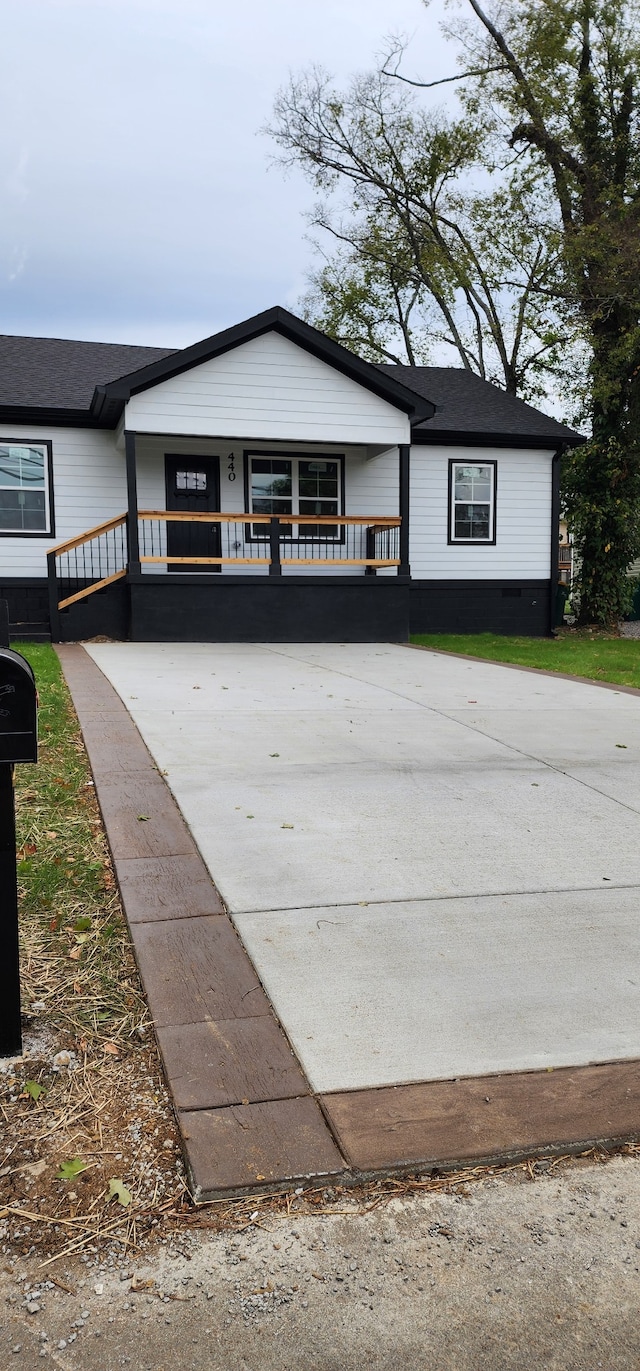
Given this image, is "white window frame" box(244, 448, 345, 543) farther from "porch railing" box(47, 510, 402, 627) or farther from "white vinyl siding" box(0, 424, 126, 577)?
"white vinyl siding" box(0, 424, 126, 577)

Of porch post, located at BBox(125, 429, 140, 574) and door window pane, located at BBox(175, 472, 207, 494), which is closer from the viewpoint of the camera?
porch post, located at BBox(125, 429, 140, 574)

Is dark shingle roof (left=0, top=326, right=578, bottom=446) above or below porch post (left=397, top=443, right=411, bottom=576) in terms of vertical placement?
above

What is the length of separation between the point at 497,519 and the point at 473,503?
0.58 meters

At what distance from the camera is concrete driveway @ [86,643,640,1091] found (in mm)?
2725

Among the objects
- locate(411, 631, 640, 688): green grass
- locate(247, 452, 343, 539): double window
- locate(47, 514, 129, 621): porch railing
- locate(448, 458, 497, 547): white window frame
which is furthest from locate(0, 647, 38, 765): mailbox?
locate(448, 458, 497, 547): white window frame

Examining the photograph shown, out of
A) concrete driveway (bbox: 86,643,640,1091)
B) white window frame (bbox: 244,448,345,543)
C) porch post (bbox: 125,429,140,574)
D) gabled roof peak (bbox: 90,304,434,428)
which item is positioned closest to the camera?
concrete driveway (bbox: 86,643,640,1091)

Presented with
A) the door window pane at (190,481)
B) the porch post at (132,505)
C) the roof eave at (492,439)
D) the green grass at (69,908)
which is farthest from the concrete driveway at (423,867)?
the roof eave at (492,439)

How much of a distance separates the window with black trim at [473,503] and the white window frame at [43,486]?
24.5ft

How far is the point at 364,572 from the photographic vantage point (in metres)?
17.3

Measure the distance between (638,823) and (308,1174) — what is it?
315 cm

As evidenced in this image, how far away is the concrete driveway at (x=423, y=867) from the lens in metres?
2.72

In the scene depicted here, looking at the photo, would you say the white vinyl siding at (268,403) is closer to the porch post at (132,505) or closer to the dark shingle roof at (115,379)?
the porch post at (132,505)

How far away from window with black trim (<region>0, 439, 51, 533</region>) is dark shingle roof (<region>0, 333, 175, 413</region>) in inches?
29.9

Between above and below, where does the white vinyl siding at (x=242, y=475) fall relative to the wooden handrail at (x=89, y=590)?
above
